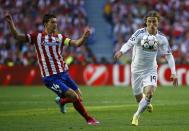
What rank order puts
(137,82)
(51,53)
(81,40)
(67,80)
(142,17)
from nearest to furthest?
(81,40) → (51,53) → (67,80) → (137,82) → (142,17)

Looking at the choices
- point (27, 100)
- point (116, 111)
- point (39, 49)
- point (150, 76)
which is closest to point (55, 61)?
point (39, 49)

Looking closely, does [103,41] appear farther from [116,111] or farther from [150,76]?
[150,76]

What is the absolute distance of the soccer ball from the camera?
13.7 meters

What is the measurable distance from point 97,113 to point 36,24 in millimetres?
17489

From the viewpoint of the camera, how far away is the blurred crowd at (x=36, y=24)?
31.4 metres

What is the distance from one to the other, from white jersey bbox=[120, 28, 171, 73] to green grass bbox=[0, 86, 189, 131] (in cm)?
118

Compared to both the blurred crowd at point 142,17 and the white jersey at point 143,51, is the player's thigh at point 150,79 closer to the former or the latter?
the white jersey at point 143,51

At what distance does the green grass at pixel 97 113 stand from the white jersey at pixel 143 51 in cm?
118

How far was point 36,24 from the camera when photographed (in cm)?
3347

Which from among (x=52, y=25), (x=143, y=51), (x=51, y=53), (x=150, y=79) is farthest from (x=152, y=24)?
(x=51, y=53)

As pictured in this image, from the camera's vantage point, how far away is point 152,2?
34.0 meters

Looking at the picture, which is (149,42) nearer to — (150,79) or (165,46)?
(165,46)

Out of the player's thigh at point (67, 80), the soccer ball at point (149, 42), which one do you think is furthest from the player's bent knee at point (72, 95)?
the soccer ball at point (149, 42)

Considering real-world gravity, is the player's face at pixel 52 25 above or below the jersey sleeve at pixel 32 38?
above
